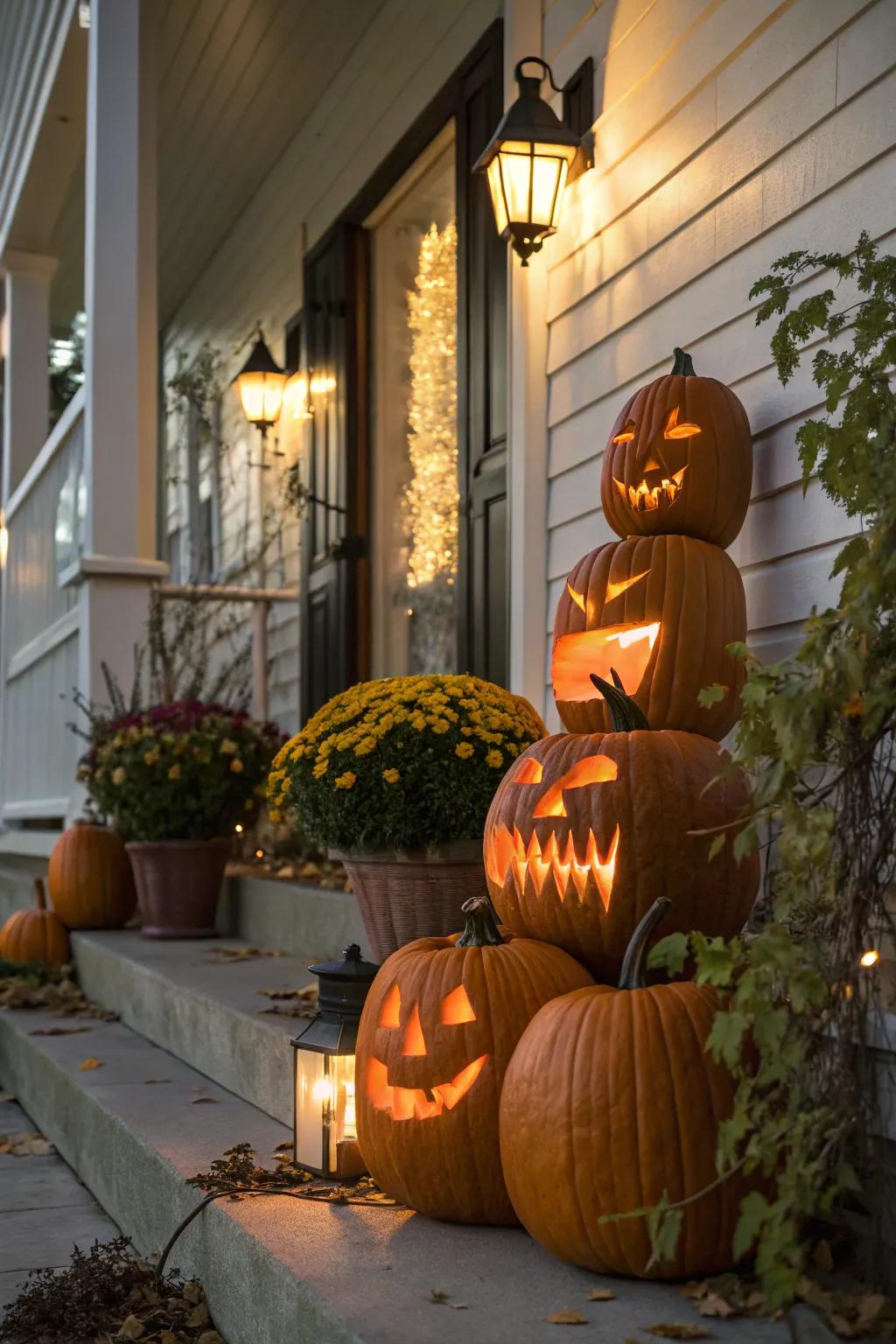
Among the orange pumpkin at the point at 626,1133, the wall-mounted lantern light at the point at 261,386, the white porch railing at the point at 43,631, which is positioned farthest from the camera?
the wall-mounted lantern light at the point at 261,386

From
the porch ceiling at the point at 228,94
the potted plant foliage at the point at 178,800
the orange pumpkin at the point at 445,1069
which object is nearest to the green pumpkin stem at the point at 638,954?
the orange pumpkin at the point at 445,1069

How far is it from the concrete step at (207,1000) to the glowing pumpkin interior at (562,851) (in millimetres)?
686

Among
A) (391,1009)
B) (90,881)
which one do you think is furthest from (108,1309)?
(90,881)

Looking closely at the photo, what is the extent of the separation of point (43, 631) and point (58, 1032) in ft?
11.3

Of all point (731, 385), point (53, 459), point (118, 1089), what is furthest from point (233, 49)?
point (118, 1089)

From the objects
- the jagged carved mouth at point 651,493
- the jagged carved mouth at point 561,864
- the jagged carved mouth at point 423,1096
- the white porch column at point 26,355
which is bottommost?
the jagged carved mouth at point 423,1096

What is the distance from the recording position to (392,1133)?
2154 millimetres

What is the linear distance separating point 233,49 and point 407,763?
14.7ft

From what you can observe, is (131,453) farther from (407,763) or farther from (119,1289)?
(119,1289)

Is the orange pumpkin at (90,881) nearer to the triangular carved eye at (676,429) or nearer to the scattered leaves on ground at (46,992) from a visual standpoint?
the scattered leaves on ground at (46,992)

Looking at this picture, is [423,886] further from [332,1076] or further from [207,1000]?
[332,1076]

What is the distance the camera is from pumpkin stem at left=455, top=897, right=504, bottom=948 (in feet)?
7.50

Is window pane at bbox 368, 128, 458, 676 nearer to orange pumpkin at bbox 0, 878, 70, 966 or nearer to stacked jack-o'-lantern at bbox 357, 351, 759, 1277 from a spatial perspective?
orange pumpkin at bbox 0, 878, 70, 966

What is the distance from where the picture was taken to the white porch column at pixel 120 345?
551 centimetres
